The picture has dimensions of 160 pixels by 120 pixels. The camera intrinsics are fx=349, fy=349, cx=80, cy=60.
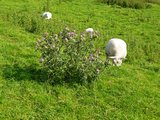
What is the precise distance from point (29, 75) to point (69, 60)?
1199 mm

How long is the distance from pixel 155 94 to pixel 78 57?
2.43 meters

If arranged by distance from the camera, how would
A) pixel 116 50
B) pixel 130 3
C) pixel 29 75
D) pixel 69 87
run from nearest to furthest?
1. pixel 69 87
2. pixel 29 75
3. pixel 116 50
4. pixel 130 3

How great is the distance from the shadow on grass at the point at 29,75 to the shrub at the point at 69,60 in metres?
0.08

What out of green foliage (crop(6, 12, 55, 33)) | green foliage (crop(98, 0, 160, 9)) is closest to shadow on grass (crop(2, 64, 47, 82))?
green foliage (crop(6, 12, 55, 33))

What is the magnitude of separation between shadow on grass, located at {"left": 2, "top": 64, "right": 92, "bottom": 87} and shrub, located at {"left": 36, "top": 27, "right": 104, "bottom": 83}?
A: 8cm

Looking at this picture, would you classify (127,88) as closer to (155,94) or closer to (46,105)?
(155,94)

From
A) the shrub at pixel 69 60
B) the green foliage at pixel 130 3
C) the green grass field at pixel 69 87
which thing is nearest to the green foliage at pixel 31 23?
the green grass field at pixel 69 87

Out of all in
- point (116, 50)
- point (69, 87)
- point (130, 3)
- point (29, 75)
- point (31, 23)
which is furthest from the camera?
point (130, 3)

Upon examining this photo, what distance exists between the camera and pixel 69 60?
30.7 feet

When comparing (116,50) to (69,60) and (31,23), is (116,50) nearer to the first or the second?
(69,60)

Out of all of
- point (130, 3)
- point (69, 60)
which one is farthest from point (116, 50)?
point (130, 3)

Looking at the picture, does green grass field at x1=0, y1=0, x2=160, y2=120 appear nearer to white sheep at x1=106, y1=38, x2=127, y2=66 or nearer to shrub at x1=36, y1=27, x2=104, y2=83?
shrub at x1=36, y1=27, x2=104, y2=83

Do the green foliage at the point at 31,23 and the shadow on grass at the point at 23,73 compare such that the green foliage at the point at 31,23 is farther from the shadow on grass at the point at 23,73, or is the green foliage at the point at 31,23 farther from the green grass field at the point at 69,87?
the shadow on grass at the point at 23,73

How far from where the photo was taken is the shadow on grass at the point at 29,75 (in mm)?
9359
